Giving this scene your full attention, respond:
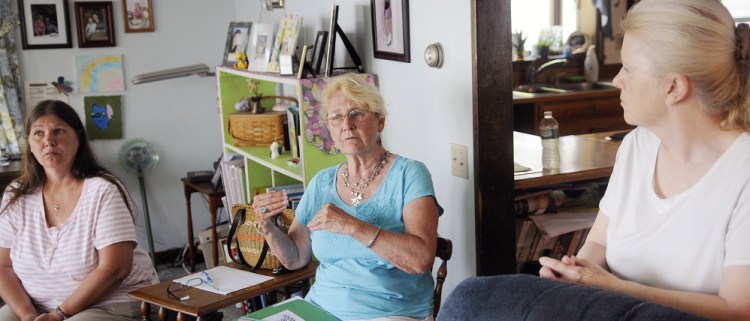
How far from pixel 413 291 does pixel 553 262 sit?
64cm

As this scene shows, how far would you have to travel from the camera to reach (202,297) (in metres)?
2.39

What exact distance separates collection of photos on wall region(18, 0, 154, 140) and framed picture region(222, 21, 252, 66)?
28.9 inches

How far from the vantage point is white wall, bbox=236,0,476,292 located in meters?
2.39

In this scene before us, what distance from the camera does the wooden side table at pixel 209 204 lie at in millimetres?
4004

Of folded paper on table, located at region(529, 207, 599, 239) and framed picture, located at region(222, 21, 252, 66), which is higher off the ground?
framed picture, located at region(222, 21, 252, 66)

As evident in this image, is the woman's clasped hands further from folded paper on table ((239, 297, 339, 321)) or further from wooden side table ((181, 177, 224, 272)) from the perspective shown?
wooden side table ((181, 177, 224, 272))

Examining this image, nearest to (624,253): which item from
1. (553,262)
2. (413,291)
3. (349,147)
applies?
(553,262)

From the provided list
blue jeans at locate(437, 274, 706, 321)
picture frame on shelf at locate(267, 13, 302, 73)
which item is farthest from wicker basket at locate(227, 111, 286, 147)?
blue jeans at locate(437, 274, 706, 321)

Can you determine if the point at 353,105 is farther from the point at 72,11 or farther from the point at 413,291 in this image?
the point at 72,11

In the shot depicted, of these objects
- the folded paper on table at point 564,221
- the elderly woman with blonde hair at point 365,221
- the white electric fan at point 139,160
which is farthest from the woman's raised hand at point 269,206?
the white electric fan at point 139,160

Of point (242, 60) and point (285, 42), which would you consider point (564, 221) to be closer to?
point (285, 42)

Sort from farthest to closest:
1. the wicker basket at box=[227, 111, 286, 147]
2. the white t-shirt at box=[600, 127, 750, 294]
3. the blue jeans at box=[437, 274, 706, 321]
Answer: the wicker basket at box=[227, 111, 286, 147]
the white t-shirt at box=[600, 127, 750, 294]
the blue jeans at box=[437, 274, 706, 321]

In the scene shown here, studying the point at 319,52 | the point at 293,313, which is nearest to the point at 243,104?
the point at 319,52

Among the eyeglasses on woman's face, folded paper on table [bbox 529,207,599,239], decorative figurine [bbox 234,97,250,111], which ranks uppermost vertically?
the eyeglasses on woman's face
